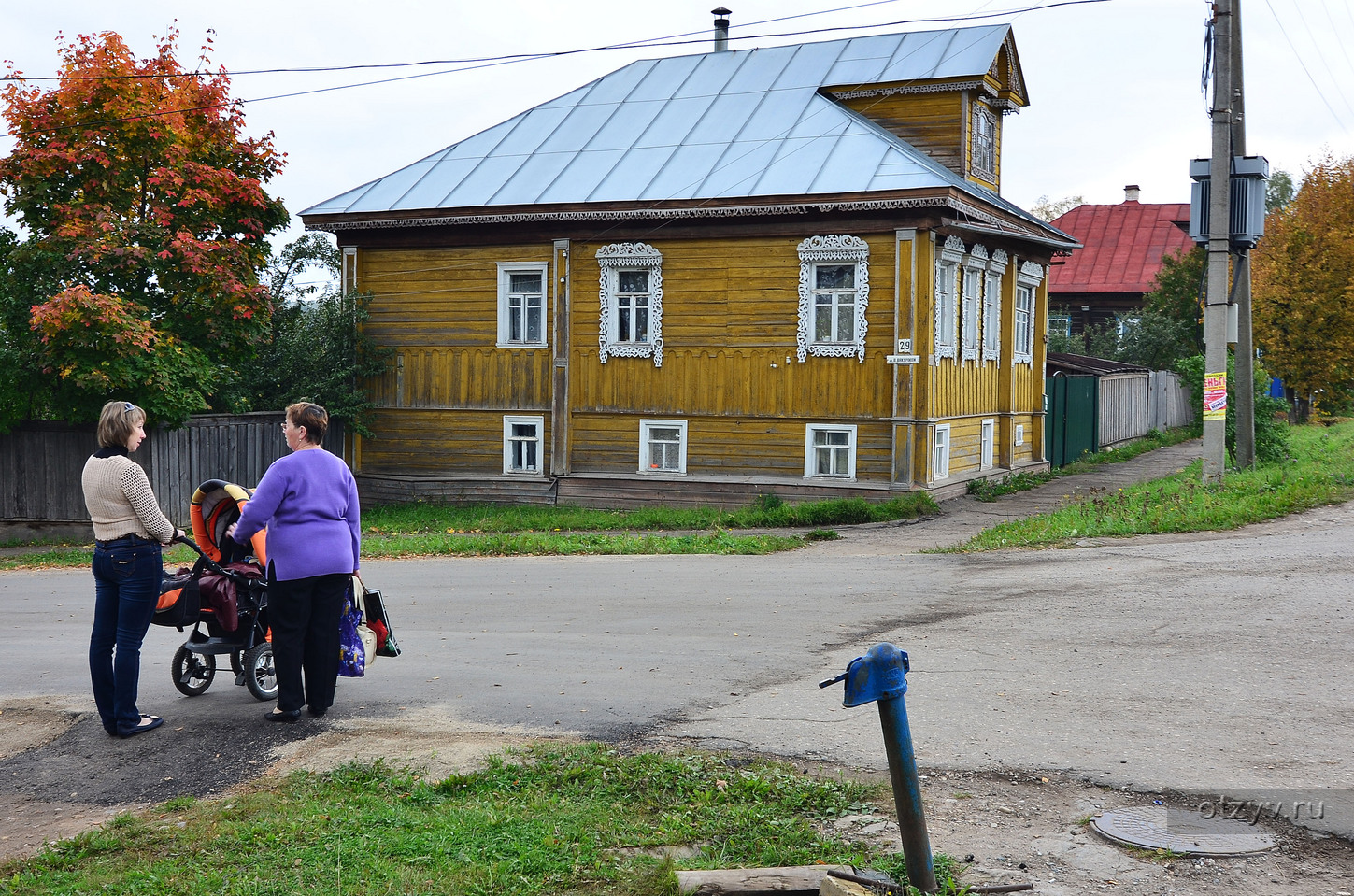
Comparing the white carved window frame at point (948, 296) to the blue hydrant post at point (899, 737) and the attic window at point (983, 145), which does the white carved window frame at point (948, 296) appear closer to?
the attic window at point (983, 145)

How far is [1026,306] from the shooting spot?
82.5 feet

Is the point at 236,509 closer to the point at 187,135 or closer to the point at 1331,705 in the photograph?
the point at 1331,705

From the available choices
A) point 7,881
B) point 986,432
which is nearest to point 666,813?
point 7,881

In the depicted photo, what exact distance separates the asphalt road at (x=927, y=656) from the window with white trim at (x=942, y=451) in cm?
698

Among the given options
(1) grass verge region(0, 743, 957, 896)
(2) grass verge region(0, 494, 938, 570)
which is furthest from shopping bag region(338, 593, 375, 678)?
(2) grass verge region(0, 494, 938, 570)

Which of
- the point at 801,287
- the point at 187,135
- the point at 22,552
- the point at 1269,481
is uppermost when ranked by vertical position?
the point at 187,135

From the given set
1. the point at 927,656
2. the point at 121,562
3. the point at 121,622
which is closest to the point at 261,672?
the point at 121,622

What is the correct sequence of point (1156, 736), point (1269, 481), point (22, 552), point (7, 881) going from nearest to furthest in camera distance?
1. point (7, 881)
2. point (1156, 736)
3. point (1269, 481)
4. point (22, 552)

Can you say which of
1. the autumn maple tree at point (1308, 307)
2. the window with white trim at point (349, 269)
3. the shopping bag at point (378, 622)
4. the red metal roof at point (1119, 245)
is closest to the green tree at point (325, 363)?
the window with white trim at point (349, 269)

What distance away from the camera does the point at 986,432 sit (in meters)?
23.2

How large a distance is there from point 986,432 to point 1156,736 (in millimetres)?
17566

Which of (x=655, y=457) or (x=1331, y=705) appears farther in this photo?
(x=655, y=457)

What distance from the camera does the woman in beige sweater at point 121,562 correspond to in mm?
6699

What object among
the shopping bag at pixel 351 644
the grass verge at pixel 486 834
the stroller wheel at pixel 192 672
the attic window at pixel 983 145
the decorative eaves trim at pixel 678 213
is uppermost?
the attic window at pixel 983 145
